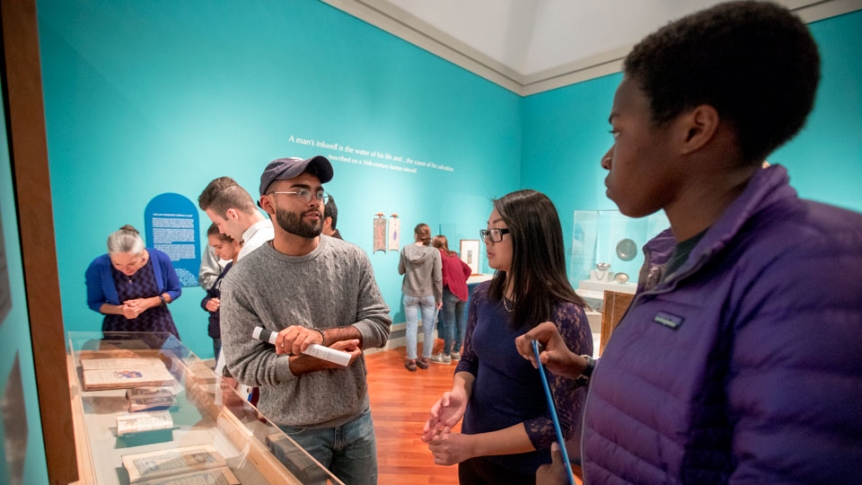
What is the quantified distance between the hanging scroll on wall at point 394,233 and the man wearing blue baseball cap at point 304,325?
409 centimetres

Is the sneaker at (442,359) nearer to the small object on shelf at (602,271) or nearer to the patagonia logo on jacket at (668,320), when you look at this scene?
the small object on shelf at (602,271)

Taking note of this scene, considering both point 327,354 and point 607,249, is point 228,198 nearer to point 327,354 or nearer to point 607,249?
point 327,354

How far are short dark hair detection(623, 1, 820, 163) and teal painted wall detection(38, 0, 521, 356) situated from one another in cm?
432

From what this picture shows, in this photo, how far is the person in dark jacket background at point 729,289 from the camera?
450mm

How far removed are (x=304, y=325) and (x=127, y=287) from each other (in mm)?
2193

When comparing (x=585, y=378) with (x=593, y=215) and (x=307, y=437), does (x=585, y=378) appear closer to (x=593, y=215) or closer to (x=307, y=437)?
(x=307, y=437)

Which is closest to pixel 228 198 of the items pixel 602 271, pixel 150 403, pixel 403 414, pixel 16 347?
pixel 150 403

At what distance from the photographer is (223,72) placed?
412cm

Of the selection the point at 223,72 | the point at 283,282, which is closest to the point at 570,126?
the point at 223,72

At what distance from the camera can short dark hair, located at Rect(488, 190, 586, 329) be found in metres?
1.45

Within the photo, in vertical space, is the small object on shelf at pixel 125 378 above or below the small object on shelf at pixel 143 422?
above

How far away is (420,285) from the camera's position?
17.5 feet

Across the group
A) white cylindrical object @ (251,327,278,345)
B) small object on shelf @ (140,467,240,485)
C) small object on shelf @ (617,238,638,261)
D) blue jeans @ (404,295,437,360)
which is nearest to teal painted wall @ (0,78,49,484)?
small object on shelf @ (140,467,240,485)

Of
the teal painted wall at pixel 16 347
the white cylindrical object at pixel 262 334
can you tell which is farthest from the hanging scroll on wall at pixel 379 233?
the teal painted wall at pixel 16 347
